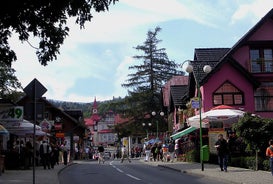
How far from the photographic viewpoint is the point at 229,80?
37.3 meters

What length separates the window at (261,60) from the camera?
3806 centimetres

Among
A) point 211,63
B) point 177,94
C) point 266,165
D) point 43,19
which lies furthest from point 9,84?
point 43,19

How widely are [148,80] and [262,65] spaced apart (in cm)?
3413

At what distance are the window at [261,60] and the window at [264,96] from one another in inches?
49.2

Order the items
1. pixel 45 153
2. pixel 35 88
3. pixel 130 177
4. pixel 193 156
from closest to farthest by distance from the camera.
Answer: pixel 35 88
pixel 130 177
pixel 45 153
pixel 193 156

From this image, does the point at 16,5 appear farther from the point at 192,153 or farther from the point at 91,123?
the point at 91,123

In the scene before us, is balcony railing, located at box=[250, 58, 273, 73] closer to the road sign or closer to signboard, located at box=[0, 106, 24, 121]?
signboard, located at box=[0, 106, 24, 121]

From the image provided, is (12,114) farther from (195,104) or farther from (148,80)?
(148,80)

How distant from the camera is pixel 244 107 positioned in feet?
123

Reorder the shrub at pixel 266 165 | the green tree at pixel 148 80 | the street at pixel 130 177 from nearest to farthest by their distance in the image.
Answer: the street at pixel 130 177, the shrub at pixel 266 165, the green tree at pixel 148 80

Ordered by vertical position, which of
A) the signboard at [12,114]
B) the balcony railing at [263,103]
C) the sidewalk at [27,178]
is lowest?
the sidewalk at [27,178]

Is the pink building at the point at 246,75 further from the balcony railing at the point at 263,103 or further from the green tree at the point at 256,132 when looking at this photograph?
the green tree at the point at 256,132

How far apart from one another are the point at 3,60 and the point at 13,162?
15.4 m

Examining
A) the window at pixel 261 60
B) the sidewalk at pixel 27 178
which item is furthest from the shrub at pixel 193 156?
the sidewalk at pixel 27 178
